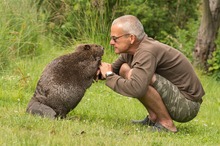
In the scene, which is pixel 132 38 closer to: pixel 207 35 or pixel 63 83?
pixel 63 83

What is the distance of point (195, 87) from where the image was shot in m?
7.99

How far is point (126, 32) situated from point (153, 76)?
0.62 m

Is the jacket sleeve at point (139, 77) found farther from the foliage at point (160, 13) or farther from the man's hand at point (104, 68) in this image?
the foliage at point (160, 13)

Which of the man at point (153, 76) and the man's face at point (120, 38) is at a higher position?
the man's face at point (120, 38)

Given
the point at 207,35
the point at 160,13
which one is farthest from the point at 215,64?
the point at 160,13

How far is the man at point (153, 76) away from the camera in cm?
758

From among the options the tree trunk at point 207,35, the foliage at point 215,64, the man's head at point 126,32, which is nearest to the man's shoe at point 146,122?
the man's head at point 126,32

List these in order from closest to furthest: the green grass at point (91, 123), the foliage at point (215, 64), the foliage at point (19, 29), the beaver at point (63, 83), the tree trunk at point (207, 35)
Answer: the green grass at point (91, 123), the beaver at point (63, 83), the foliage at point (19, 29), the foliage at point (215, 64), the tree trunk at point (207, 35)

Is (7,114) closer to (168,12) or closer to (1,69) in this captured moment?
(1,69)

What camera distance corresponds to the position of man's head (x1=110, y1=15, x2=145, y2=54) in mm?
7758

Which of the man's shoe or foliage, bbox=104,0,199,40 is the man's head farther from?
foliage, bbox=104,0,199,40

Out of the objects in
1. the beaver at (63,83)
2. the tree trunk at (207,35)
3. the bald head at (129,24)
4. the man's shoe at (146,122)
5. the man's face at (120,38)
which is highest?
the bald head at (129,24)

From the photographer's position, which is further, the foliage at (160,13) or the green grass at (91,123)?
the foliage at (160,13)

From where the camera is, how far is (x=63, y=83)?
25.8ft
